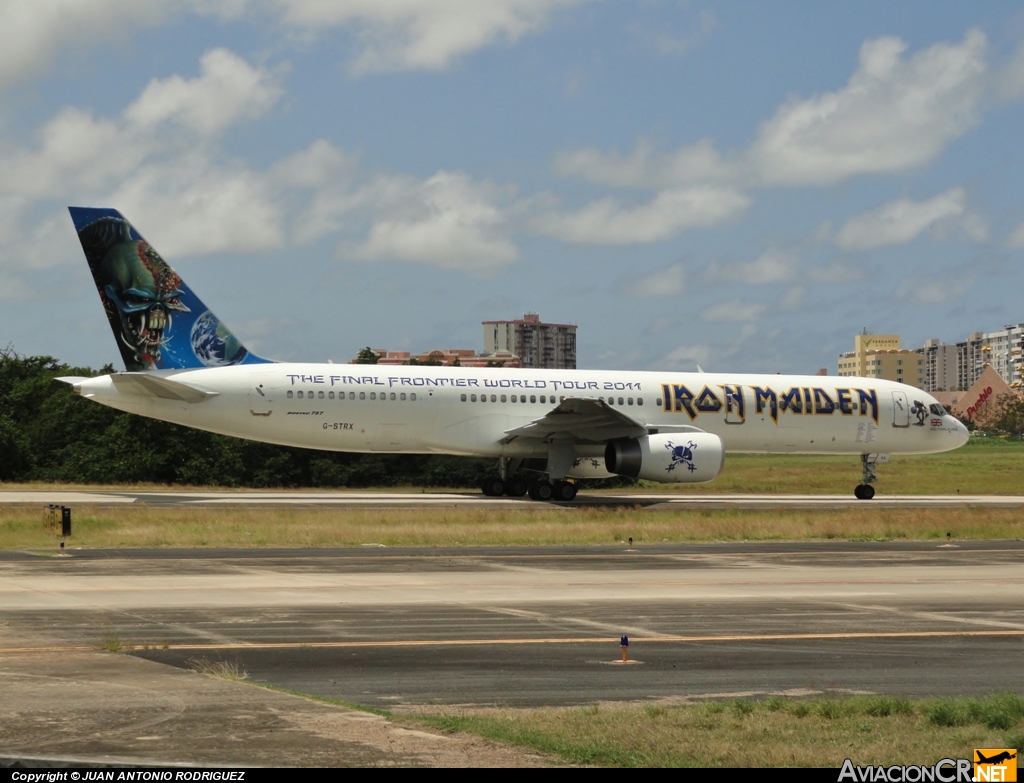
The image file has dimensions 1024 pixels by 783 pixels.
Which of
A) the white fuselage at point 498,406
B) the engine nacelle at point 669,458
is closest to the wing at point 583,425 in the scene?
the engine nacelle at point 669,458

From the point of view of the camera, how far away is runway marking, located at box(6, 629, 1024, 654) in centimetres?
1291

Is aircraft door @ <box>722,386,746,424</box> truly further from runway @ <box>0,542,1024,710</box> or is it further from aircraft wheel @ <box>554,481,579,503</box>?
runway @ <box>0,542,1024,710</box>

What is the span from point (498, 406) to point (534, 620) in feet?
74.4

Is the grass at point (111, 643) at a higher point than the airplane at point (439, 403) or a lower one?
lower

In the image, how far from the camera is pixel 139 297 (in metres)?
35.9

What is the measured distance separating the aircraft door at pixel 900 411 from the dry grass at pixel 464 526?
24.5 feet

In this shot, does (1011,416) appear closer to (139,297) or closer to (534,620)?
(139,297)

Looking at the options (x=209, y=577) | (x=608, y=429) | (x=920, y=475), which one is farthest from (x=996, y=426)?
(x=209, y=577)

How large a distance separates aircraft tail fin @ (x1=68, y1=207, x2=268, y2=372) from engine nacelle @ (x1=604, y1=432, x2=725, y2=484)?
12.3 m

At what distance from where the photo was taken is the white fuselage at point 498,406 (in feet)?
117

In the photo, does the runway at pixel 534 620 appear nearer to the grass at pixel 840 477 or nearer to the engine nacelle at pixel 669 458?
the engine nacelle at pixel 669 458

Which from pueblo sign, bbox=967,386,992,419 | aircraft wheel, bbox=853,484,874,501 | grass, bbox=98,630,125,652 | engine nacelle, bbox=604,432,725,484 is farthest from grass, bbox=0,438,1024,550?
pueblo sign, bbox=967,386,992,419

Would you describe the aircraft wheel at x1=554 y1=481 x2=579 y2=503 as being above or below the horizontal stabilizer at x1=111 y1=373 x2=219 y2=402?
below

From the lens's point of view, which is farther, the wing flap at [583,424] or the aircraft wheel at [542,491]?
the aircraft wheel at [542,491]
